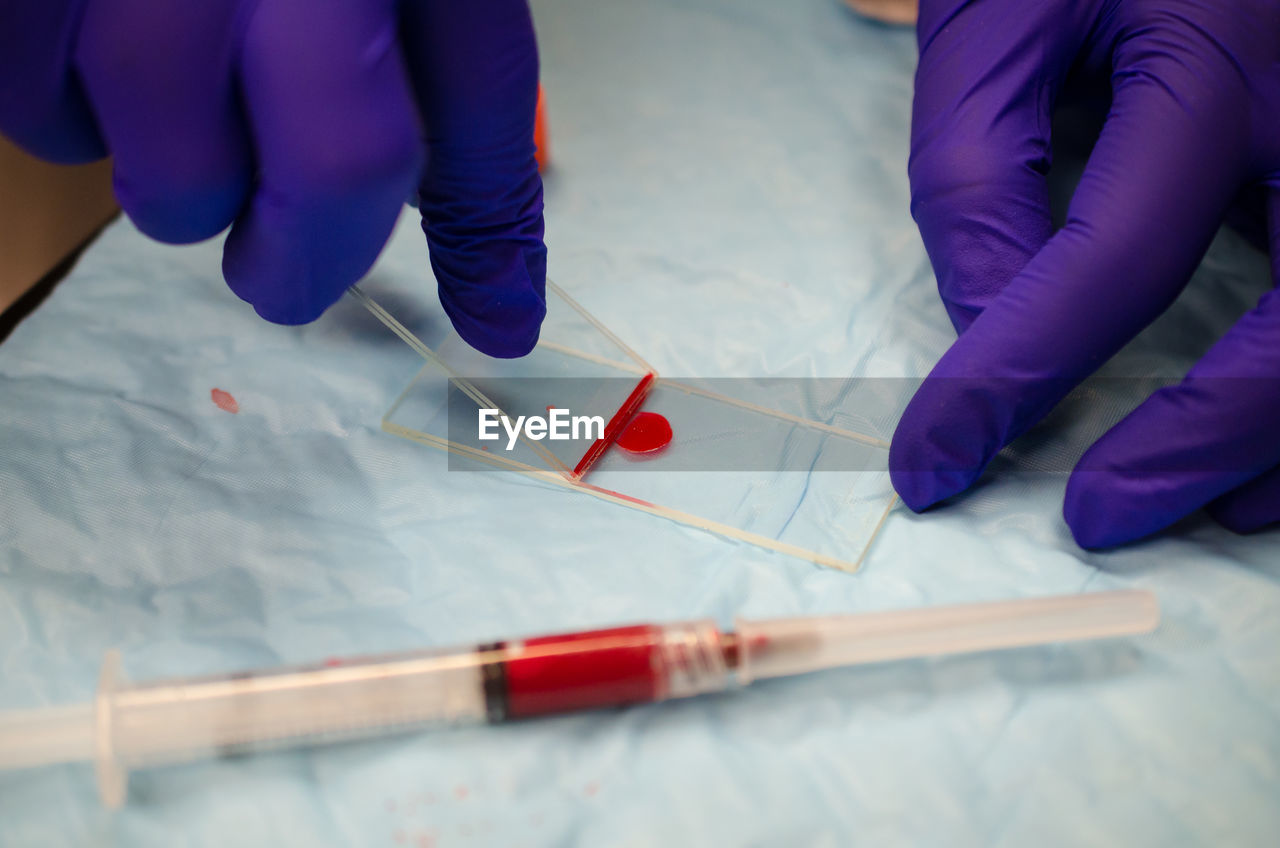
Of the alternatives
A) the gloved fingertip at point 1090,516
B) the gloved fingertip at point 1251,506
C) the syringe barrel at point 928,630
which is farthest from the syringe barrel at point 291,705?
the gloved fingertip at point 1251,506

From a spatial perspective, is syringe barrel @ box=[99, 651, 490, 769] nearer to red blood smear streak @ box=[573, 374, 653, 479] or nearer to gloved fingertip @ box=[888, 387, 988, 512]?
red blood smear streak @ box=[573, 374, 653, 479]

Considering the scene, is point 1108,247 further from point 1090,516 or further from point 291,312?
point 291,312

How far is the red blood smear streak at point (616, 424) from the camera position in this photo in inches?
32.4

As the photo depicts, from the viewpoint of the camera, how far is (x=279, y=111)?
2.08 feet

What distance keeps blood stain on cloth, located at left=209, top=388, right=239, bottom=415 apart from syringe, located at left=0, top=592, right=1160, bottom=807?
1.02 feet

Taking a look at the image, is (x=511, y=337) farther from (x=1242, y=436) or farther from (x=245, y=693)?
(x=1242, y=436)

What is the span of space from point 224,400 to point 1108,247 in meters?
0.75

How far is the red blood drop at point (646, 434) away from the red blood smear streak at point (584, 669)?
0.24 metres

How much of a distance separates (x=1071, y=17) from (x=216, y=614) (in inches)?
35.3

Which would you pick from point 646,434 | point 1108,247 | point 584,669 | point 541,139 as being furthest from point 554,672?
point 541,139

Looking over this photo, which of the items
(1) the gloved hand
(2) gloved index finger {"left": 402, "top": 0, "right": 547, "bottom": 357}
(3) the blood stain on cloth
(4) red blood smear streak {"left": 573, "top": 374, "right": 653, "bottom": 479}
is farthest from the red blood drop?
(3) the blood stain on cloth

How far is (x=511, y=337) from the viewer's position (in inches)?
33.4

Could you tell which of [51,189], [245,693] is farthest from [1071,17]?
[51,189]

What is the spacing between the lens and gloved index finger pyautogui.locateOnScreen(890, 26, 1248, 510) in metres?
0.74
